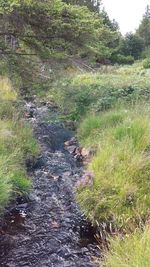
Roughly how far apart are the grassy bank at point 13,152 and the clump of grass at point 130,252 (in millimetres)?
2030

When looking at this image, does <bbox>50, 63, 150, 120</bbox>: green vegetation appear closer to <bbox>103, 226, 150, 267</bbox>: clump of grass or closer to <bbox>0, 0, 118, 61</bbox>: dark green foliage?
<bbox>0, 0, 118, 61</bbox>: dark green foliage

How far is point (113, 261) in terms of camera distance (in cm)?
388

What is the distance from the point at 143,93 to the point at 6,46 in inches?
184

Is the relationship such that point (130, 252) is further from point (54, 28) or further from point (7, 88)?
point (7, 88)

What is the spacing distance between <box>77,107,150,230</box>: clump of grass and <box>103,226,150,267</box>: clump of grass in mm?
735

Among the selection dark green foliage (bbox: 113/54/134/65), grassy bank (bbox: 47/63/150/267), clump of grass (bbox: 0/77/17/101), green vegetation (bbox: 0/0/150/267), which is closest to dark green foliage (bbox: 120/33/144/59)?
dark green foliage (bbox: 113/54/134/65)

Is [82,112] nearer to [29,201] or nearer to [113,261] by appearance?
[29,201]

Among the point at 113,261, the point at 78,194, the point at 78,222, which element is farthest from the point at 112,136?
the point at 113,261

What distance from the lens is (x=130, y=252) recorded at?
12.9 feet

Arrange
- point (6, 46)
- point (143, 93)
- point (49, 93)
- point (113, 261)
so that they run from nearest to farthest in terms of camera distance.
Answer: point (113, 261) < point (6, 46) < point (143, 93) < point (49, 93)

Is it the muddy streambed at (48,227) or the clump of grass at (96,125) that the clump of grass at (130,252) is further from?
the clump of grass at (96,125)

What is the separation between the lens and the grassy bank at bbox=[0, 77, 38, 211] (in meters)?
5.79

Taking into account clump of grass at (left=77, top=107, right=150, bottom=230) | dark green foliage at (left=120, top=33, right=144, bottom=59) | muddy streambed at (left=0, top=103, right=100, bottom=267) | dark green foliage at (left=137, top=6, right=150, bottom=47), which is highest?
dark green foliage at (left=137, top=6, right=150, bottom=47)

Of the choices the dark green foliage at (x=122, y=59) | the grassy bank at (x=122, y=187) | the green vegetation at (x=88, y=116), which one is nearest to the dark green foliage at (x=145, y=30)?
the dark green foliage at (x=122, y=59)
